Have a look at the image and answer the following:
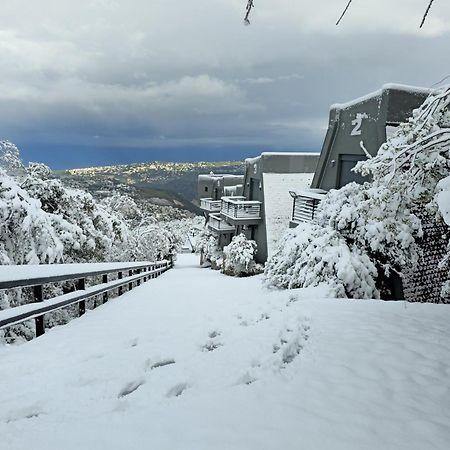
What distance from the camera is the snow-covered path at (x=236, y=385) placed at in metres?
2.58

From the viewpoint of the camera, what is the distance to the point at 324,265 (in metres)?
9.73

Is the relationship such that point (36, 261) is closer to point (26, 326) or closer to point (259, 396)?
point (26, 326)

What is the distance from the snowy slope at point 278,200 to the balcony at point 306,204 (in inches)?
282

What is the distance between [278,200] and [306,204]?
379 inches

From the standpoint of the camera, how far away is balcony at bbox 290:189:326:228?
17495 millimetres

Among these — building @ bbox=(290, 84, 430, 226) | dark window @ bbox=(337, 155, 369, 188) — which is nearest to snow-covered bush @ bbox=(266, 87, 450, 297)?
building @ bbox=(290, 84, 430, 226)

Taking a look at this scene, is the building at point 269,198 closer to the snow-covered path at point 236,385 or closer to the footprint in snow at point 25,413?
the snow-covered path at point 236,385

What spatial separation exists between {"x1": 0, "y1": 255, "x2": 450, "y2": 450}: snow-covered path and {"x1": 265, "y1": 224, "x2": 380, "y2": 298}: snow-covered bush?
3.18 meters

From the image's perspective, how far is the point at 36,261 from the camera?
9.47m

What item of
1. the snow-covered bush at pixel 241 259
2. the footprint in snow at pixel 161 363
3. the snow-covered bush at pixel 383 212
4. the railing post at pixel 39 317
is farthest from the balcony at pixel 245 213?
the footprint in snow at pixel 161 363

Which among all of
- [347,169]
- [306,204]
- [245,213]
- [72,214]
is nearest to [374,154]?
[347,169]

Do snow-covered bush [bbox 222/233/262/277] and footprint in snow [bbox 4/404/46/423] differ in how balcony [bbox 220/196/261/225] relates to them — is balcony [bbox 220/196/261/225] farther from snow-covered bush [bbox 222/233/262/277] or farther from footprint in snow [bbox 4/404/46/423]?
footprint in snow [bbox 4/404/46/423]

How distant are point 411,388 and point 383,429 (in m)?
0.95

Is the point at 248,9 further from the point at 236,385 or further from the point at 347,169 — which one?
the point at 347,169
